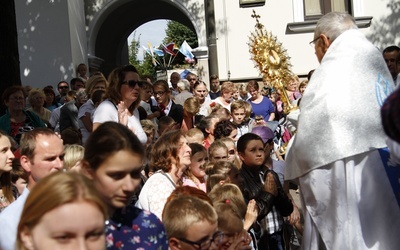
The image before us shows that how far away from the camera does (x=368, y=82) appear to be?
14.9 ft

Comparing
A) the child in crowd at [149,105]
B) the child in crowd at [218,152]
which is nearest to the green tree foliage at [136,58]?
the child in crowd at [149,105]

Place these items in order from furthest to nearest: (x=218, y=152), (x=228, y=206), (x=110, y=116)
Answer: (x=218, y=152), (x=110, y=116), (x=228, y=206)

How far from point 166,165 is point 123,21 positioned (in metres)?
17.1

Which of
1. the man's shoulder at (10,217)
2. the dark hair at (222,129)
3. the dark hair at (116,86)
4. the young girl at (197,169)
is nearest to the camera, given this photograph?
the man's shoulder at (10,217)

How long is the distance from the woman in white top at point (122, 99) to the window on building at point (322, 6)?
10555 millimetres

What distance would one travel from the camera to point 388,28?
1538cm

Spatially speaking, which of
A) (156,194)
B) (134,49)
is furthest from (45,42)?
(134,49)

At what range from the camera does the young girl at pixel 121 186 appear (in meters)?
2.84

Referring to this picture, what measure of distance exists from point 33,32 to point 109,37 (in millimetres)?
5321

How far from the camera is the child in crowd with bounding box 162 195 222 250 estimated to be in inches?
130

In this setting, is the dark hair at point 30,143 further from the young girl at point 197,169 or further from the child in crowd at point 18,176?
the young girl at point 197,169

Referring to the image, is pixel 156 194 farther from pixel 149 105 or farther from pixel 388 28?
pixel 388 28

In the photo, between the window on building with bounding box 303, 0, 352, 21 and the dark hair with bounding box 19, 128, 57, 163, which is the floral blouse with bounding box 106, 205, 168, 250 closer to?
the dark hair with bounding box 19, 128, 57, 163

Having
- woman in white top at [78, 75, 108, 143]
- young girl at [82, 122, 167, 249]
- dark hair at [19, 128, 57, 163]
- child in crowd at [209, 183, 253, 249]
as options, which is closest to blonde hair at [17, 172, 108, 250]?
young girl at [82, 122, 167, 249]
